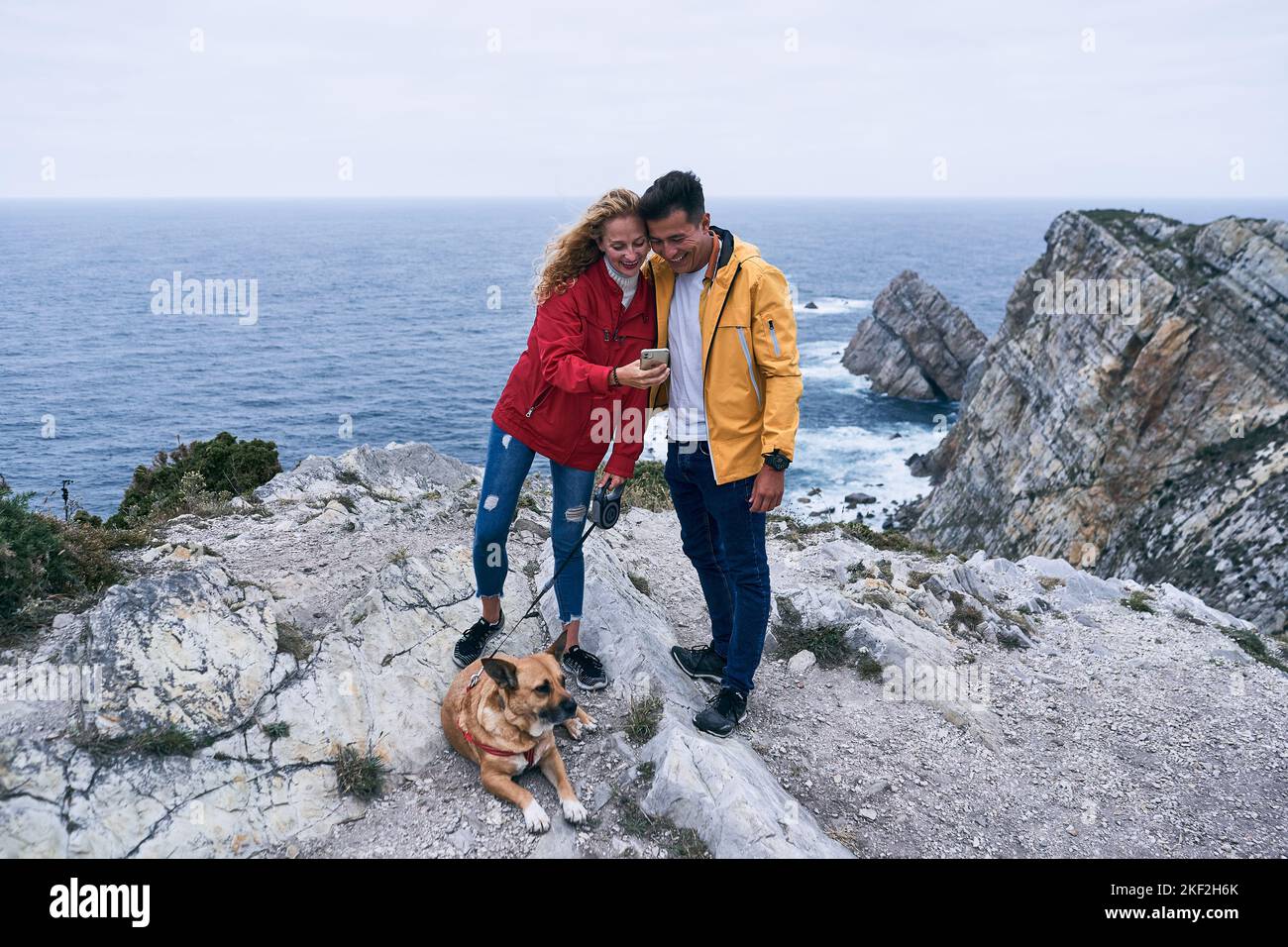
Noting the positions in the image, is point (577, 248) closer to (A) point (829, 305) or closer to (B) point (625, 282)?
(B) point (625, 282)

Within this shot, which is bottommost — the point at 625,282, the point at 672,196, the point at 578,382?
the point at 578,382

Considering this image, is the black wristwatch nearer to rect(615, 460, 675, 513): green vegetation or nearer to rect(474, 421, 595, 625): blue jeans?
rect(474, 421, 595, 625): blue jeans

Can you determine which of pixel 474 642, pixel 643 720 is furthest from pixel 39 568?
pixel 643 720

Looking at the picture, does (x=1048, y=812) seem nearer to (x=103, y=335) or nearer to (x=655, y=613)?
(x=655, y=613)

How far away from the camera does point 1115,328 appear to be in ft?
101

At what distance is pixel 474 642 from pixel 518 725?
1.56m

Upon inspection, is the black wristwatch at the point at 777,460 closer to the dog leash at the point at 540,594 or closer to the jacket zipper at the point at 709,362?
the jacket zipper at the point at 709,362

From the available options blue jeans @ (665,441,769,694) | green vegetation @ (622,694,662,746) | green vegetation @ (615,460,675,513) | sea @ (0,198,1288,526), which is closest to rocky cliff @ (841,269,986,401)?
sea @ (0,198,1288,526)

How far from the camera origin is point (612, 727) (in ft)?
20.0

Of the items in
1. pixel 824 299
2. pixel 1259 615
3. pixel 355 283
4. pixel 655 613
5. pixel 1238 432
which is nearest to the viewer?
pixel 655 613

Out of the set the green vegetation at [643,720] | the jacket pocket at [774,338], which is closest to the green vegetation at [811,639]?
the green vegetation at [643,720]

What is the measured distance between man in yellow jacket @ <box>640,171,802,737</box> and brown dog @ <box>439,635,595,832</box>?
50.3 inches

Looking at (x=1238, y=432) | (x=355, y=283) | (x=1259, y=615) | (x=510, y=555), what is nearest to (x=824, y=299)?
(x=355, y=283)
